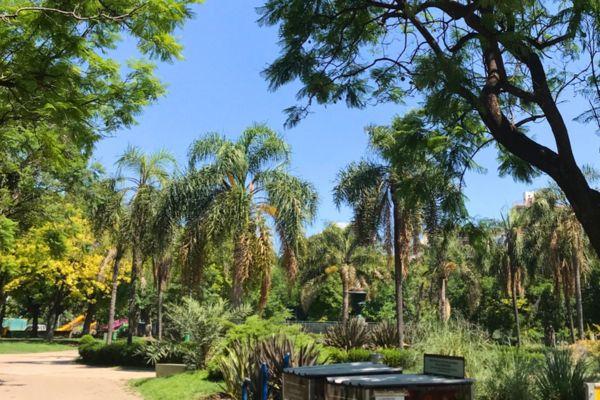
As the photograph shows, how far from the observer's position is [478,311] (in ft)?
180

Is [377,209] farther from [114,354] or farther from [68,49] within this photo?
[68,49]

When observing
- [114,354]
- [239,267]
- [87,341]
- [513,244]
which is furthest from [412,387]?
[513,244]

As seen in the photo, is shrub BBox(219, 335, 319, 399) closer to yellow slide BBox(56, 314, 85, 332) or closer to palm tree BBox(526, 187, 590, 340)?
palm tree BBox(526, 187, 590, 340)

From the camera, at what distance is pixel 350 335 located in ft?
60.5

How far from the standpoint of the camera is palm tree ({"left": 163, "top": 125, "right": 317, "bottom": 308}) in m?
19.7

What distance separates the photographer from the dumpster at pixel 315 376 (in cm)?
566

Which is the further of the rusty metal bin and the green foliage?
the green foliage

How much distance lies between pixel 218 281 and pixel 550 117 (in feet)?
152

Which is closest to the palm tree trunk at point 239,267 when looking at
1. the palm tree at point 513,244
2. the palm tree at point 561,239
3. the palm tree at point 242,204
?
the palm tree at point 242,204

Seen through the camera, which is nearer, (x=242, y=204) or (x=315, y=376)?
(x=315, y=376)

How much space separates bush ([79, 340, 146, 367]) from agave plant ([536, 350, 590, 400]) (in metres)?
17.1

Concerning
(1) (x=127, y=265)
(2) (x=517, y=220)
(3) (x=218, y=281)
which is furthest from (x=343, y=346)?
(3) (x=218, y=281)

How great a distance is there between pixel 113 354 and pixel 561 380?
20.2 metres

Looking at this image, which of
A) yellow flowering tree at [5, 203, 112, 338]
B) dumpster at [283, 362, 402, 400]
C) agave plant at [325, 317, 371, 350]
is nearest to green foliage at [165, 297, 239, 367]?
agave plant at [325, 317, 371, 350]
